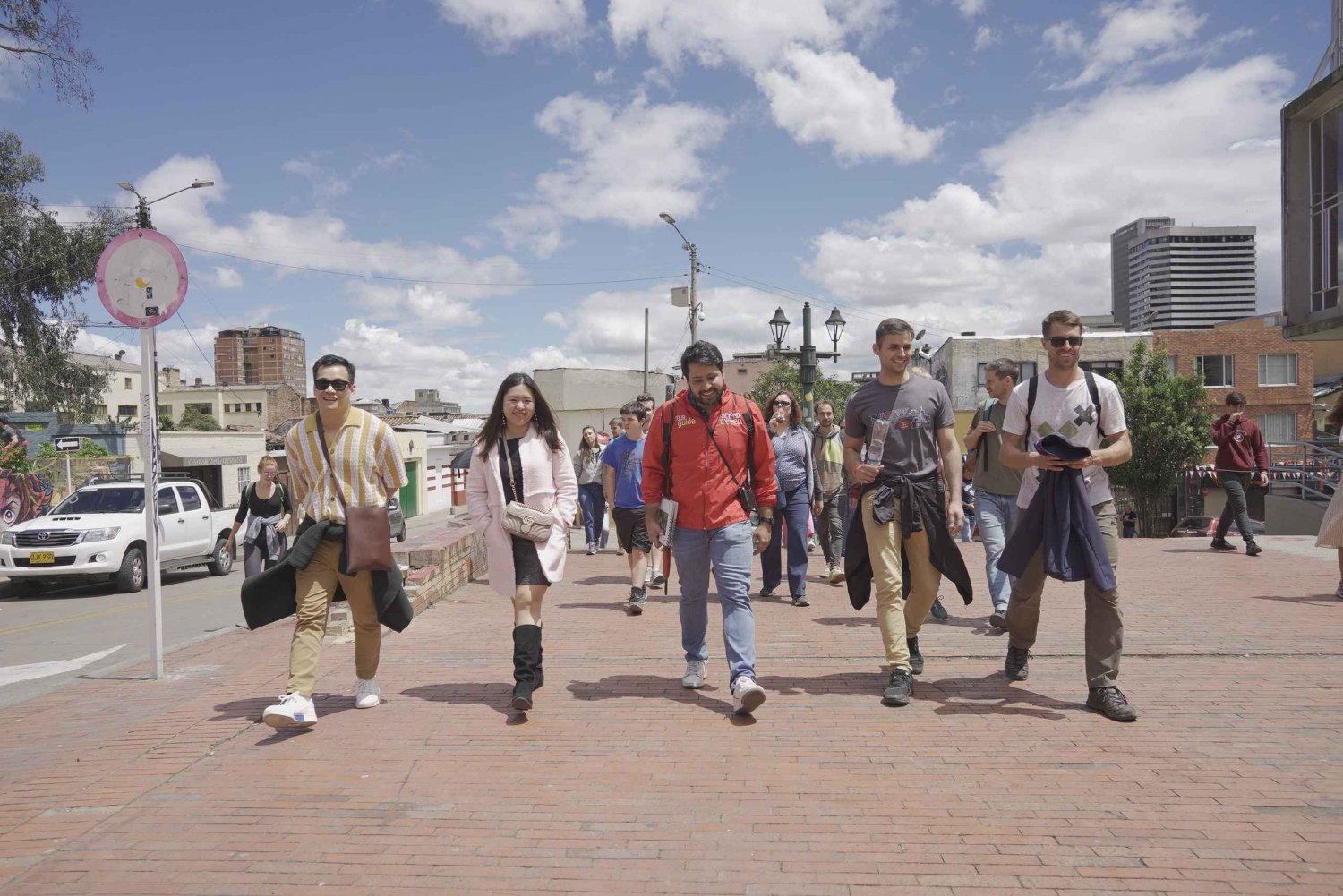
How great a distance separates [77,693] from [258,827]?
3221 mm

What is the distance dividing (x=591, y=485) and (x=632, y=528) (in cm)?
446

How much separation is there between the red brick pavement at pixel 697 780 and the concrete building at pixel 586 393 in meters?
56.1

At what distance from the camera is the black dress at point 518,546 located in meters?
5.03

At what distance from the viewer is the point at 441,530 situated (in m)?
10.6

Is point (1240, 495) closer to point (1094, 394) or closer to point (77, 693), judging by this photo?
point (1094, 394)

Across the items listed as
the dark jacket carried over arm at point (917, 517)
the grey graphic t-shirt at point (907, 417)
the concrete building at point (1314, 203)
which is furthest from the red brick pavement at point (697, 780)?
the concrete building at point (1314, 203)

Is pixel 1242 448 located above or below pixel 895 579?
above

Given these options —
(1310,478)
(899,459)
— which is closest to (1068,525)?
(899,459)

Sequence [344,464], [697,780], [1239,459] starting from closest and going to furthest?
[697,780], [344,464], [1239,459]

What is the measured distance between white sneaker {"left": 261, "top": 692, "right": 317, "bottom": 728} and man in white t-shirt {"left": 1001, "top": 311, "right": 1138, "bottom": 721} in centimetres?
372

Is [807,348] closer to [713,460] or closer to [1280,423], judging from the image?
[713,460]

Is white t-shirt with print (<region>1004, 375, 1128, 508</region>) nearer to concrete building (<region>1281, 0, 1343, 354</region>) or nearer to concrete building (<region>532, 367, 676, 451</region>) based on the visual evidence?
→ concrete building (<region>1281, 0, 1343, 354</region>)

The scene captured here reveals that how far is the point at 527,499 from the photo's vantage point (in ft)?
16.7

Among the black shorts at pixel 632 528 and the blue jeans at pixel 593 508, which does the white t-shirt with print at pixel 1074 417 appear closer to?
the black shorts at pixel 632 528
